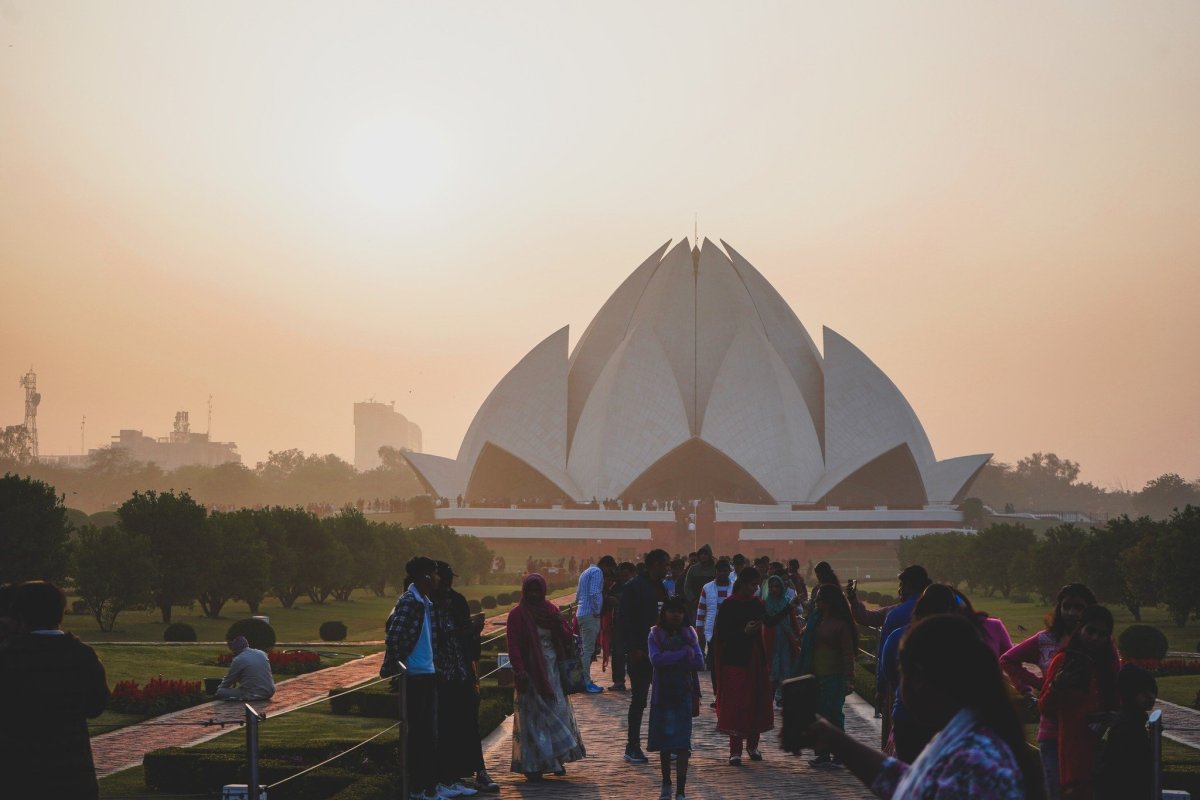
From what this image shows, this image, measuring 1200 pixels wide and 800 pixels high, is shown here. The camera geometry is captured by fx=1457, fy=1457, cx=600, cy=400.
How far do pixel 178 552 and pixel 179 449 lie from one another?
17445 cm

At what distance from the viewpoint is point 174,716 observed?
9.93 meters

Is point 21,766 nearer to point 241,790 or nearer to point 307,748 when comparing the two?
point 241,790

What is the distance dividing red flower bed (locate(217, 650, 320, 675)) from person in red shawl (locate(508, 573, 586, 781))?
630cm

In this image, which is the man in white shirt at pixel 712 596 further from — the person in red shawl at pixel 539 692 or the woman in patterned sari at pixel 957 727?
the woman in patterned sari at pixel 957 727

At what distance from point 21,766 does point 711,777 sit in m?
4.05

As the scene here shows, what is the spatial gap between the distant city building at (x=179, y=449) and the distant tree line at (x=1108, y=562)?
160 meters

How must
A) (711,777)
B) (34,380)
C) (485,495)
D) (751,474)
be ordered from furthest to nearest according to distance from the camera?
(34,380) < (485,495) < (751,474) < (711,777)

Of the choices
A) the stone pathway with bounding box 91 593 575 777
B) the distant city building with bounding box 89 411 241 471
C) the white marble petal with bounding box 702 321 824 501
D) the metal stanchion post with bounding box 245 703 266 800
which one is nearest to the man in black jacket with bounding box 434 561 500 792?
the stone pathway with bounding box 91 593 575 777

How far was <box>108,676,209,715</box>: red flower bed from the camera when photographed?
1007 centimetres

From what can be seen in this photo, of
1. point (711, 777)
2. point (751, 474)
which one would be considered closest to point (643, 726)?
point (711, 777)

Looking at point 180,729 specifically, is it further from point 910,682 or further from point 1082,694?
point 910,682

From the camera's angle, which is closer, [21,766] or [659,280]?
[21,766]

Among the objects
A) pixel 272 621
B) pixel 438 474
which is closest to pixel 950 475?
pixel 438 474

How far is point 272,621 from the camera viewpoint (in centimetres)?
2195
